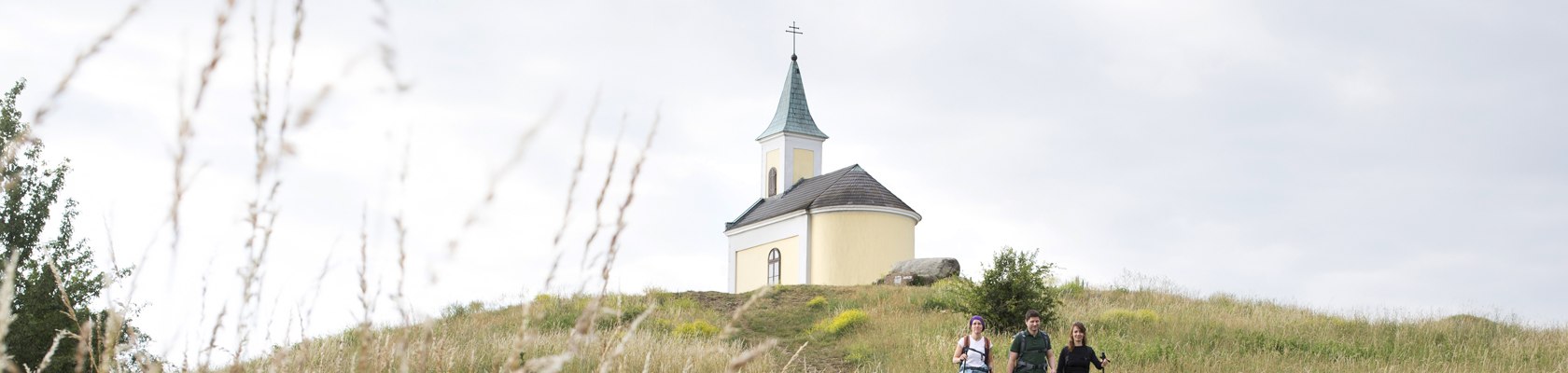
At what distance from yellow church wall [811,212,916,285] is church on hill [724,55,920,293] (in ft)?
0.09

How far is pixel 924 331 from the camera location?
59.9 ft

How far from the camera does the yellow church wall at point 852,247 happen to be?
32.4 metres

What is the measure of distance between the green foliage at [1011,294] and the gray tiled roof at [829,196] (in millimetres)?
13811

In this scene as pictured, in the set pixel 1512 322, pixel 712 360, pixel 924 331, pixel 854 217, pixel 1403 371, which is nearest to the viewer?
pixel 712 360

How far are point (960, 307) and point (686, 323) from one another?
4802mm

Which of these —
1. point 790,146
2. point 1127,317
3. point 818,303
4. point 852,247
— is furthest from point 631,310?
point 790,146

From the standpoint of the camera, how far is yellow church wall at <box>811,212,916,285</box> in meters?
32.4

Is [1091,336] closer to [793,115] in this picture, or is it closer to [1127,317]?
[1127,317]

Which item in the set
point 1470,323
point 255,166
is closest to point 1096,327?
point 1470,323

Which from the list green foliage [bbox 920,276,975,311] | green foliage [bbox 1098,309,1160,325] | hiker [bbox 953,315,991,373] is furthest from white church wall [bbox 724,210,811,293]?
hiker [bbox 953,315,991,373]

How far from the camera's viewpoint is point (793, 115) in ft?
127

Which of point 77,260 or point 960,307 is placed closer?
point 960,307

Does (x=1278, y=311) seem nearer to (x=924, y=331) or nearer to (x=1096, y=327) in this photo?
(x=1096, y=327)

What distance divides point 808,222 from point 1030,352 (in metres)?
22.4
